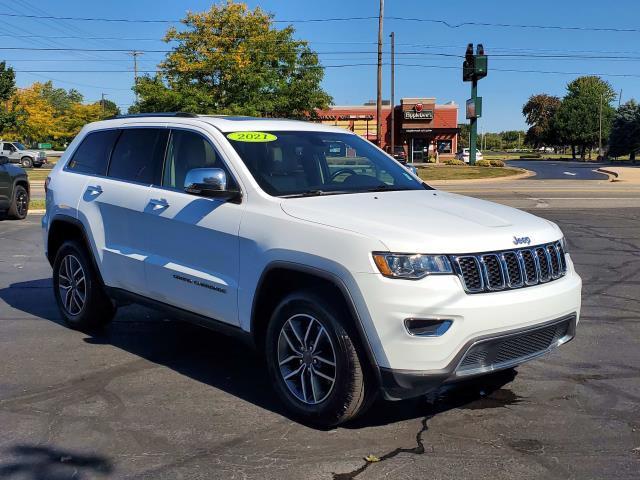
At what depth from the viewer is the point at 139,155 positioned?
5383mm

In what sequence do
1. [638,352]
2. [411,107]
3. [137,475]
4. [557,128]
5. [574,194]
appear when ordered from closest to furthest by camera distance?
[137,475]
[638,352]
[574,194]
[411,107]
[557,128]

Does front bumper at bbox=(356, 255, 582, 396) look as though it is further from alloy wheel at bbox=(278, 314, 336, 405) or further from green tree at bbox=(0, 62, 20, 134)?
green tree at bbox=(0, 62, 20, 134)

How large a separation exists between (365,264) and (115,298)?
2803 millimetres

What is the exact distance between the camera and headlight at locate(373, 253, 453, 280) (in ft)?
11.3

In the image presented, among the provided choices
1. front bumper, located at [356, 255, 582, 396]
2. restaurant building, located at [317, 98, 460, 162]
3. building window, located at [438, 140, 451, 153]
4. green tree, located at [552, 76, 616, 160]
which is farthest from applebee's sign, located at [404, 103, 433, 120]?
front bumper, located at [356, 255, 582, 396]

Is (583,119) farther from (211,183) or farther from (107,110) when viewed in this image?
(211,183)

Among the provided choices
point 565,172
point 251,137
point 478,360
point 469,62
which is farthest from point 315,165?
point 565,172

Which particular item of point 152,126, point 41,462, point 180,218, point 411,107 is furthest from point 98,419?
point 411,107

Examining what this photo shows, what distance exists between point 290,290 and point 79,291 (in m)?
2.70

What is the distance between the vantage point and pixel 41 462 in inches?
138

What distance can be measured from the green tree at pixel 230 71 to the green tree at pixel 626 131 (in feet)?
131

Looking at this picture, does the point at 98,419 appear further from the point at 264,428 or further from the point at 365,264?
the point at 365,264

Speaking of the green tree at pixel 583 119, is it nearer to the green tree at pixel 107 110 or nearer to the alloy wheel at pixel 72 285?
the green tree at pixel 107 110

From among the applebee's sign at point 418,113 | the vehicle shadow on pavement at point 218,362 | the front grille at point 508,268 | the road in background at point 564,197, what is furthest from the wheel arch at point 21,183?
the applebee's sign at point 418,113
